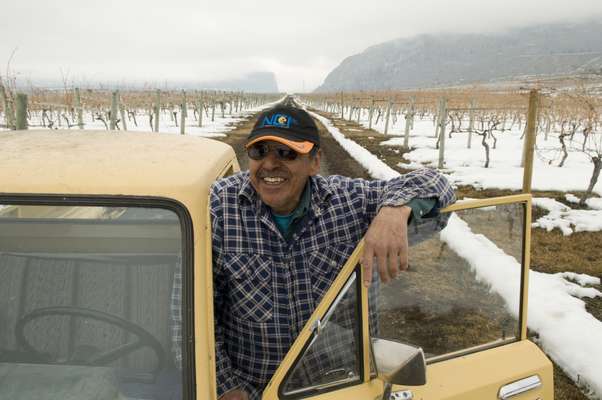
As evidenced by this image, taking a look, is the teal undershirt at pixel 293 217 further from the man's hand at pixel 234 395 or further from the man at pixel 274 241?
the man's hand at pixel 234 395

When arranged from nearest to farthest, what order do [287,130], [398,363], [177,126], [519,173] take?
[398,363]
[287,130]
[519,173]
[177,126]

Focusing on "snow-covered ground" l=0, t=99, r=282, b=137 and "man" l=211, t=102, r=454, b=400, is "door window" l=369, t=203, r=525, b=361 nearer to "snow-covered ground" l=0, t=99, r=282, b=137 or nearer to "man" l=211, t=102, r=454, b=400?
"man" l=211, t=102, r=454, b=400

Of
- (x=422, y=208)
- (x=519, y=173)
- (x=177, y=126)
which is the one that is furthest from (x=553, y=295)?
(x=177, y=126)

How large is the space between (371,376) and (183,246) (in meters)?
0.73

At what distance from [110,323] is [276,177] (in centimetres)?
77

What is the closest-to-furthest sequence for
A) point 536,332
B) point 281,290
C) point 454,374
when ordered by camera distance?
point 454,374 → point 281,290 → point 536,332

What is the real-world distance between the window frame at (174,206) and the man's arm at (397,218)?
0.54 meters

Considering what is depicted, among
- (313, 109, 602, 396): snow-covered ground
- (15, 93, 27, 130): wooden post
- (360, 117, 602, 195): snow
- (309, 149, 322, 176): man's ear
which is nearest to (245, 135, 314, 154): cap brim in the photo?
(309, 149, 322, 176): man's ear

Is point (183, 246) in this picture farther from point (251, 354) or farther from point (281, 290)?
point (251, 354)

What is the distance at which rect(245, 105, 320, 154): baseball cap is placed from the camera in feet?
5.63

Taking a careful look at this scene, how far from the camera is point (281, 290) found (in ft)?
5.69

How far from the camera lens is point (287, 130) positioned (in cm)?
173

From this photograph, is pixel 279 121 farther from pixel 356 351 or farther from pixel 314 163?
pixel 356 351

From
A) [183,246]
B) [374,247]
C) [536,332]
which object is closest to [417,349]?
[374,247]
